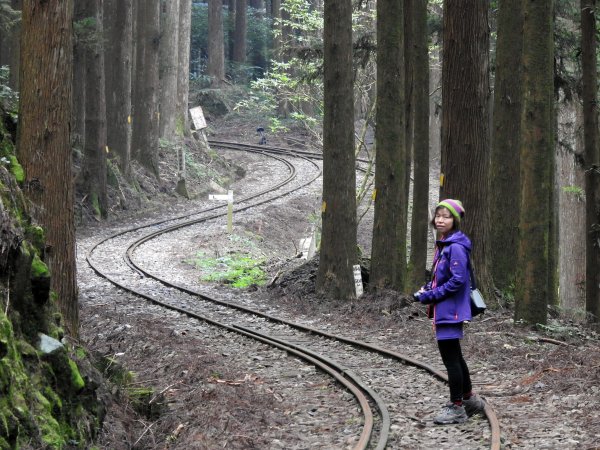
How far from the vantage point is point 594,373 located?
9.18 meters

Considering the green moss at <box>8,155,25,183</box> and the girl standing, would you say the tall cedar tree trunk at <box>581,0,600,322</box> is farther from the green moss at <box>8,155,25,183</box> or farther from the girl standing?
the green moss at <box>8,155,25,183</box>

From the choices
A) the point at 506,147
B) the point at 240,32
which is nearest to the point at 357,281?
the point at 506,147

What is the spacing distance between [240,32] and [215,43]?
776 cm

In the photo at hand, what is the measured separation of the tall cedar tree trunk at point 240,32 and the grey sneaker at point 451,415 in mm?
52645

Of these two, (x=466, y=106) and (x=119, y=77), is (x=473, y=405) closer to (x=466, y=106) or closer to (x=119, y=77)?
(x=466, y=106)

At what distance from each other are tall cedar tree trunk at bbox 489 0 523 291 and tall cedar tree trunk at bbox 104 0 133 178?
16762 millimetres

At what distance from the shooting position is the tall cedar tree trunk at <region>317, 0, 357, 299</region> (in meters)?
15.1

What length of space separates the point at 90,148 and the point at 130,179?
14.1 feet

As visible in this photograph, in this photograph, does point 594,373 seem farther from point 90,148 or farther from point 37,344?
point 90,148

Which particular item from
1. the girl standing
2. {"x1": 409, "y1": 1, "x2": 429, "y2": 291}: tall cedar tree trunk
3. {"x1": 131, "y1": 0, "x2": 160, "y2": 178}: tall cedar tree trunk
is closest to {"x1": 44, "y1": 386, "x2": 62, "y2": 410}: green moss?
the girl standing

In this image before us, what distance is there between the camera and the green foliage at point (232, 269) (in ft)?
62.8

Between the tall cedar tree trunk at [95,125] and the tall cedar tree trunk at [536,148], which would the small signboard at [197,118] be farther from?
the tall cedar tree trunk at [536,148]

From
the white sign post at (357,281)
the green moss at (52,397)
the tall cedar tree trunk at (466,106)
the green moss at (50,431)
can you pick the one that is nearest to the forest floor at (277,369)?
the white sign post at (357,281)

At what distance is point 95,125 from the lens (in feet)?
85.5
